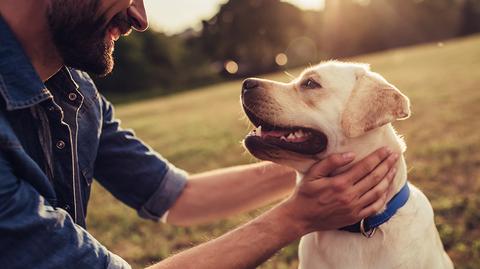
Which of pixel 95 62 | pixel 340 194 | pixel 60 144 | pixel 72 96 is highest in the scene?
pixel 95 62

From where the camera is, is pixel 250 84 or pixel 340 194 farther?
pixel 250 84

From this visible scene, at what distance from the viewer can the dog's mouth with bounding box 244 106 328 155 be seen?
9.82ft

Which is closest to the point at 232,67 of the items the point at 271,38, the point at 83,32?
the point at 271,38

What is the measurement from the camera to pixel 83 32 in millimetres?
2689

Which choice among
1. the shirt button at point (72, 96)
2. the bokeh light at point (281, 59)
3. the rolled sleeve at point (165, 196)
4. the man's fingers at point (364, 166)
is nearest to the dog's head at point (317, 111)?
the man's fingers at point (364, 166)

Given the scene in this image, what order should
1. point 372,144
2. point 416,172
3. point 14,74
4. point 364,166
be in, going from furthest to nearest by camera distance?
point 416,172 < point 372,144 < point 364,166 < point 14,74

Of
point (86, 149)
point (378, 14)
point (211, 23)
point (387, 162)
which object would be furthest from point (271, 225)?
point (378, 14)

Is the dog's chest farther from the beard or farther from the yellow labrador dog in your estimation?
the beard

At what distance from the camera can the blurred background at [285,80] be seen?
200 inches

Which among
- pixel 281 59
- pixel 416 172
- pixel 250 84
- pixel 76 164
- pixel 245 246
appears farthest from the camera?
pixel 281 59

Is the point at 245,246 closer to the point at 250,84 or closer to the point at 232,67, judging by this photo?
the point at 250,84

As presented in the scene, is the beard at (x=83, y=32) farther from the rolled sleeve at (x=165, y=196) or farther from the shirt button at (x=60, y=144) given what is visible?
the rolled sleeve at (x=165, y=196)

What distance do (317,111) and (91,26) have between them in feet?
4.68

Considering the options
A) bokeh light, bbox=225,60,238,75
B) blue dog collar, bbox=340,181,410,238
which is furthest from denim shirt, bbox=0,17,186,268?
bokeh light, bbox=225,60,238,75
